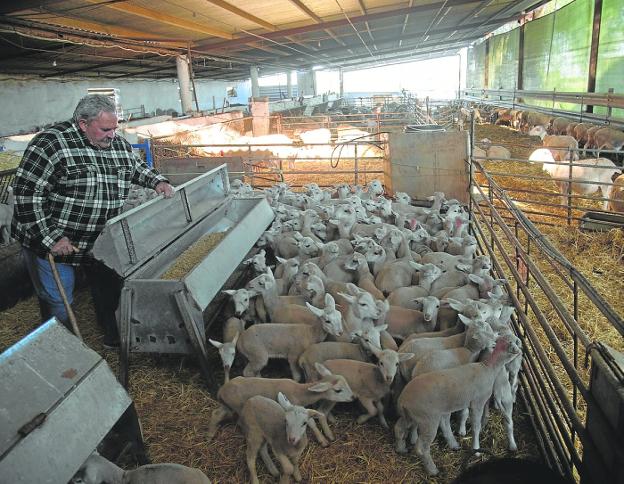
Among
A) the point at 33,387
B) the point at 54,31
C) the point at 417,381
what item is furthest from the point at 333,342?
the point at 54,31

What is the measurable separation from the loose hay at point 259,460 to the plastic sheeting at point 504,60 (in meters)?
28.8

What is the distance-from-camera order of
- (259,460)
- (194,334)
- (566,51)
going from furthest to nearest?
(566,51) < (194,334) < (259,460)

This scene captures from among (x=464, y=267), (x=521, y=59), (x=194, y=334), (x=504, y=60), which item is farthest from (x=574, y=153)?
(x=504, y=60)

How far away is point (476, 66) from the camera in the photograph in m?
43.0

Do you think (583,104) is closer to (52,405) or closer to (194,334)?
(194,334)

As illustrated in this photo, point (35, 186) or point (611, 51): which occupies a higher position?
point (611, 51)

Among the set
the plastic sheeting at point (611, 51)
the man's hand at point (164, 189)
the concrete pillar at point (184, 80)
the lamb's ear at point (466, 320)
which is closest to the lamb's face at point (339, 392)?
the lamb's ear at point (466, 320)

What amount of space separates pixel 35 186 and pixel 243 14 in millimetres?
10878

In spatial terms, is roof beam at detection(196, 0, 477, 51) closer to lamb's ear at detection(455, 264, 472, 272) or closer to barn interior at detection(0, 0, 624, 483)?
barn interior at detection(0, 0, 624, 483)

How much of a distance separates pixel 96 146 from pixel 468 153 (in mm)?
6343

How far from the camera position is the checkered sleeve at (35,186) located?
3676 mm

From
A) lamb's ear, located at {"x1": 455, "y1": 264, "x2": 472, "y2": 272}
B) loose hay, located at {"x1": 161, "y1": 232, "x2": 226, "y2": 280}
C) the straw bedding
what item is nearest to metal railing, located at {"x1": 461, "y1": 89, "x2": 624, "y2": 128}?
the straw bedding

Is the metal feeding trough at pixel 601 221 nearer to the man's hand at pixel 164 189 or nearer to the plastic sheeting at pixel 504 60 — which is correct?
the man's hand at pixel 164 189

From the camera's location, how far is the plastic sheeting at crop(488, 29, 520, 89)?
93.1 ft
